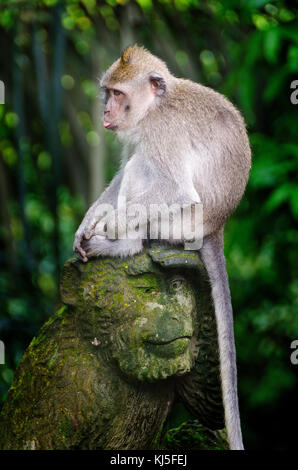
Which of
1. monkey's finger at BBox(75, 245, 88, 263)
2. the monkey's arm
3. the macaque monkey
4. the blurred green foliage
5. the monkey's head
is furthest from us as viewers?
the blurred green foliage

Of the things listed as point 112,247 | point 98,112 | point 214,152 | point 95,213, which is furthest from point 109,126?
point 98,112

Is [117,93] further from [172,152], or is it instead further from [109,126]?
[172,152]

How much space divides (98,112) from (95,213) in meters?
1.32

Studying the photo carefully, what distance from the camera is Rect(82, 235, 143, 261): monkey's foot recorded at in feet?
8.71

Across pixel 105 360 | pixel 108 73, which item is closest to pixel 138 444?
pixel 105 360

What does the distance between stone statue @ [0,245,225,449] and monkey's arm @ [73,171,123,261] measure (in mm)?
221

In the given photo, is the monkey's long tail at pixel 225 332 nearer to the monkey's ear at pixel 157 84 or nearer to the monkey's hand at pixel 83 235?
the monkey's hand at pixel 83 235

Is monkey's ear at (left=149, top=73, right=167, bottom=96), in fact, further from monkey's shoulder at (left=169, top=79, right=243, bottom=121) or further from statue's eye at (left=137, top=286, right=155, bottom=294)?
statue's eye at (left=137, top=286, right=155, bottom=294)

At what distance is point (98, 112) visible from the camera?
4.16 meters

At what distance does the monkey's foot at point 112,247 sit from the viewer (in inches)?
105

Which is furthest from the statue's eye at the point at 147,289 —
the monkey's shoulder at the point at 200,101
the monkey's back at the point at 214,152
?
the monkey's shoulder at the point at 200,101

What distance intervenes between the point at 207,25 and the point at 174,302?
298 centimetres

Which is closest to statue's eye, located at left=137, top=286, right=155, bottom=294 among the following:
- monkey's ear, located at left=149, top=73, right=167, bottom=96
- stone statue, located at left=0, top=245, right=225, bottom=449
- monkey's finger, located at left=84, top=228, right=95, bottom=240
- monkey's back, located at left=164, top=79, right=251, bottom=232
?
stone statue, located at left=0, top=245, right=225, bottom=449
